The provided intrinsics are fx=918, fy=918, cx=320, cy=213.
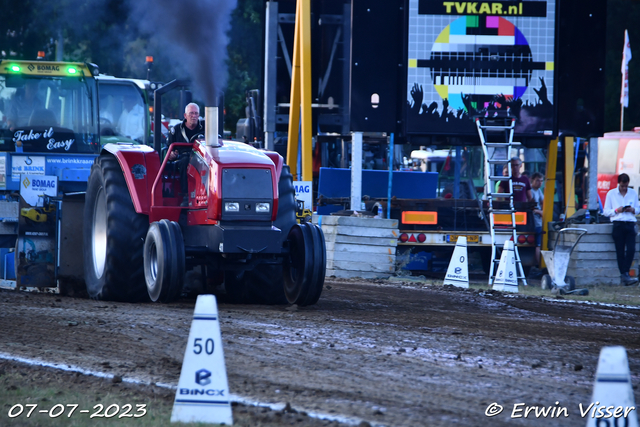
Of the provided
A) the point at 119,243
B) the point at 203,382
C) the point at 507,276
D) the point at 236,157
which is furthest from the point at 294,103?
the point at 203,382

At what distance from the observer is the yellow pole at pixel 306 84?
15.2 meters

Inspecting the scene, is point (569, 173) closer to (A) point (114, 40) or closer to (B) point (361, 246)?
(B) point (361, 246)

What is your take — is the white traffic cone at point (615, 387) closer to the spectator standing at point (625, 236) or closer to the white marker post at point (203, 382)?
the white marker post at point (203, 382)

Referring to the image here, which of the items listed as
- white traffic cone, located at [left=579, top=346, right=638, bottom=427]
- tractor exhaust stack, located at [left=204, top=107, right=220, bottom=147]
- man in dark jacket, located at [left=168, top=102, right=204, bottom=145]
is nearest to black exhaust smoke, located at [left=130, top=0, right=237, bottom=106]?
man in dark jacket, located at [left=168, top=102, right=204, bottom=145]

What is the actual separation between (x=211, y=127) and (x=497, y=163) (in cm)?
692

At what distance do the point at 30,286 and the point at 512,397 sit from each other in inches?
275

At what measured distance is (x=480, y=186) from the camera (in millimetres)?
24234

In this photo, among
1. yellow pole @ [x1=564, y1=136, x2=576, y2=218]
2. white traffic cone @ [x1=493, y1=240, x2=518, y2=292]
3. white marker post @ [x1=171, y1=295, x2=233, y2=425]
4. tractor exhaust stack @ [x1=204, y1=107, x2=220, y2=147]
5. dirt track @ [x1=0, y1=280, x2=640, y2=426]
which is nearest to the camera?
white marker post @ [x1=171, y1=295, x2=233, y2=425]

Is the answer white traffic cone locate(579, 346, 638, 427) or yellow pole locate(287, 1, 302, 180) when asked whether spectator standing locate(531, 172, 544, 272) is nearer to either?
yellow pole locate(287, 1, 302, 180)

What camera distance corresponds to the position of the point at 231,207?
855cm

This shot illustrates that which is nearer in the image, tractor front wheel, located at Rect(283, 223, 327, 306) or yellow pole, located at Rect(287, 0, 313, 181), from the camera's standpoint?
tractor front wheel, located at Rect(283, 223, 327, 306)

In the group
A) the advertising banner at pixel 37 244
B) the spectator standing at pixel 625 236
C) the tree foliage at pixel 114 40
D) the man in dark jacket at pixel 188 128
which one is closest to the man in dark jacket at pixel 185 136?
the man in dark jacket at pixel 188 128

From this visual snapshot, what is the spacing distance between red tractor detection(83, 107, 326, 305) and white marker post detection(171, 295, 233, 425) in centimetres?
387

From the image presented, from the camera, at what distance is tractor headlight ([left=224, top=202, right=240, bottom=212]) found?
336 inches
